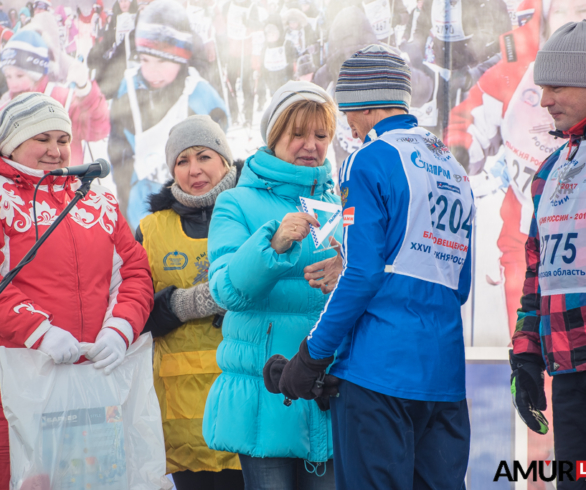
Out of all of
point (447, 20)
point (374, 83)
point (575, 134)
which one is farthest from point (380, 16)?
point (374, 83)

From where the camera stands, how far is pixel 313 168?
6.07ft

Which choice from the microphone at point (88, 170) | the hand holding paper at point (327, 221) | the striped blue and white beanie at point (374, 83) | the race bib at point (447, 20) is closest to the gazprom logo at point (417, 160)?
the striped blue and white beanie at point (374, 83)

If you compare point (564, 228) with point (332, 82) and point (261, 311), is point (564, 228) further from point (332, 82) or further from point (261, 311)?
point (332, 82)

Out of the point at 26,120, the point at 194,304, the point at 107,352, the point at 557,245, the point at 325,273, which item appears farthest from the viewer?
the point at 194,304

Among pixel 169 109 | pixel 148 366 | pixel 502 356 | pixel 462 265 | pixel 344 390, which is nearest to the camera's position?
pixel 344 390

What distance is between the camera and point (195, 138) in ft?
8.48

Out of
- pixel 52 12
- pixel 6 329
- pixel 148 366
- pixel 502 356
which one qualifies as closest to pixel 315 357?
pixel 148 366

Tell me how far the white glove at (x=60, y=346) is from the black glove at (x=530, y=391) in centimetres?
138

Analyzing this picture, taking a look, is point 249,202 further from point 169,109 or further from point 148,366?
point 169,109

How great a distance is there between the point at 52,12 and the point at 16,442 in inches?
93.3

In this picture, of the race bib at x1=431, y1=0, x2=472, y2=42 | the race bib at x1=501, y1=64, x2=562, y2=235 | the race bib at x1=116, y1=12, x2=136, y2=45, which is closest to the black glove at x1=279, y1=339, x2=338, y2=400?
the race bib at x1=501, y1=64, x2=562, y2=235

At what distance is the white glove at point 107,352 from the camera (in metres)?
1.99

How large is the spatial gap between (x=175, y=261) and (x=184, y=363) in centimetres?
41

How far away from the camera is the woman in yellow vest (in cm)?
239
